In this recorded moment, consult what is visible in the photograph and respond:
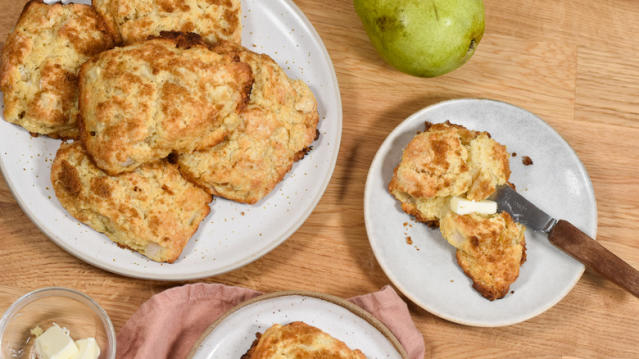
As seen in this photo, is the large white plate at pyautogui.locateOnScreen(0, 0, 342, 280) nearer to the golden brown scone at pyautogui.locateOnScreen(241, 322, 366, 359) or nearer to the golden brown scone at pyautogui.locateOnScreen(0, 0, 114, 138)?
the golden brown scone at pyautogui.locateOnScreen(0, 0, 114, 138)

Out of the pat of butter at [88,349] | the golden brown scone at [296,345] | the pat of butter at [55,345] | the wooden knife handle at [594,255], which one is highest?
the pat of butter at [55,345]

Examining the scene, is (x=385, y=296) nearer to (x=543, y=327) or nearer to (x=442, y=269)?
(x=442, y=269)

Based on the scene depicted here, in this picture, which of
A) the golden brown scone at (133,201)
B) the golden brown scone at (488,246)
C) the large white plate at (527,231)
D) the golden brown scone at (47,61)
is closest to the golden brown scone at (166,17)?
the golden brown scone at (47,61)

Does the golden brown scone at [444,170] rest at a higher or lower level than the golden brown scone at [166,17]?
lower

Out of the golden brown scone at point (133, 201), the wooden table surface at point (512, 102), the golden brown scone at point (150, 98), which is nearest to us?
the golden brown scone at point (150, 98)

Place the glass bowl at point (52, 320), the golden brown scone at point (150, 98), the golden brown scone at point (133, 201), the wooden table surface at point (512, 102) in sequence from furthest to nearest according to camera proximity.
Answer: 1. the wooden table surface at point (512, 102)
2. the glass bowl at point (52, 320)
3. the golden brown scone at point (133, 201)
4. the golden brown scone at point (150, 98)

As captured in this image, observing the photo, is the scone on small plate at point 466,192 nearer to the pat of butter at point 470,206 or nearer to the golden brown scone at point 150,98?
the pat of butter at point 470,206

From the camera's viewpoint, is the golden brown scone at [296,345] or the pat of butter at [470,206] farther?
the pat of butter at [470,206]

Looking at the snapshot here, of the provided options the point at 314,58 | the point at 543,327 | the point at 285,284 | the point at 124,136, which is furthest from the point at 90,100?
the point at 543,327
